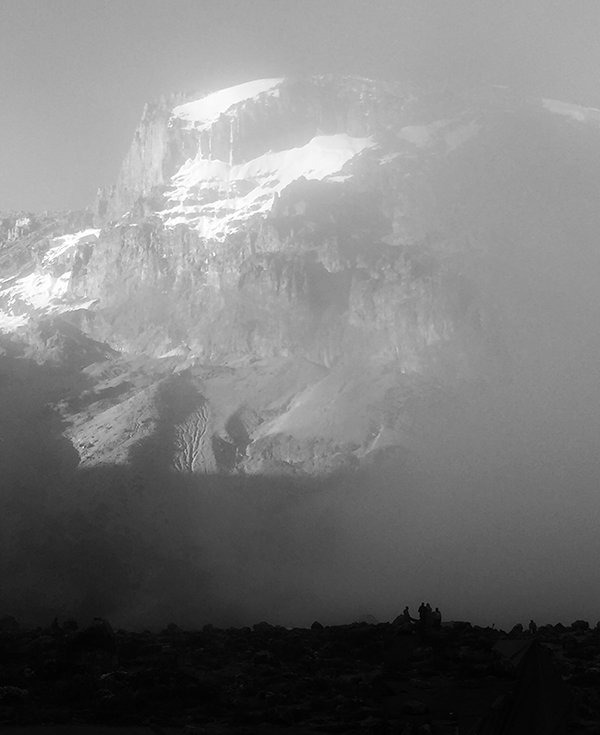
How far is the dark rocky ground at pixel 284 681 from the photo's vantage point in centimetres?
3550

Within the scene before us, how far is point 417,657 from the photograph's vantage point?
48.7 m

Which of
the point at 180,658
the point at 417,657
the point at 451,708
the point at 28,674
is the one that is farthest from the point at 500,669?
the point at 28,674

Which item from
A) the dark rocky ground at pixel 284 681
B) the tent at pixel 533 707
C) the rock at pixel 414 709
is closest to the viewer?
the tent at pixel 533 707

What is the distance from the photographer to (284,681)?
42.6 meters

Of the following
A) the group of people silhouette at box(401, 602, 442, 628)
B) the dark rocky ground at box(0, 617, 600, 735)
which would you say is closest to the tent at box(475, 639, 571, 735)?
the dark rocky ground at box(0, 617, 600, 735)

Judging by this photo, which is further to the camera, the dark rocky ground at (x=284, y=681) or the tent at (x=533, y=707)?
the dark rocky ground at (x=284, y=681)

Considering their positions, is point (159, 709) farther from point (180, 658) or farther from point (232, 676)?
point (180, 658)

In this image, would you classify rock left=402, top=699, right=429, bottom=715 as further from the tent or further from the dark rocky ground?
the tent

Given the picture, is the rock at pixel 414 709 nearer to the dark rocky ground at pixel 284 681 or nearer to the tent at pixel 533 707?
the dark rocky ground at pixel 284 681

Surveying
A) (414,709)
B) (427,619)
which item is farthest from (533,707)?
(427,619)

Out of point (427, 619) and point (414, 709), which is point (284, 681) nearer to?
point (414, 709)

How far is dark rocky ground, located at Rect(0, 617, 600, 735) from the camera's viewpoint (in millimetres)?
35500

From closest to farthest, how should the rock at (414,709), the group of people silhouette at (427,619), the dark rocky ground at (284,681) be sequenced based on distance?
the dark rocky ground at (284,681) < the rock at (414,709) < the group of people silhouette at (427,619)

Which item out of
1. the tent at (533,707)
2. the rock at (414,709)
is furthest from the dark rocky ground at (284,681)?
the tent at (533,707)
